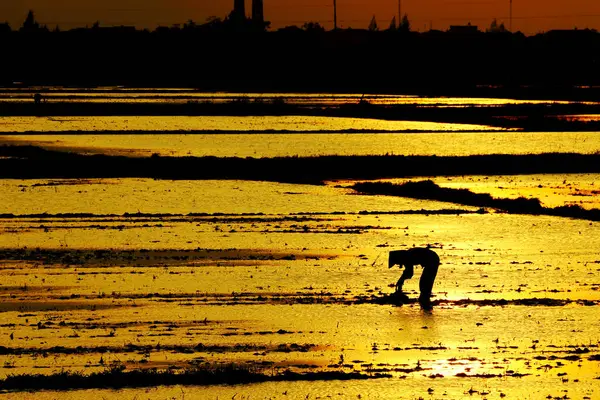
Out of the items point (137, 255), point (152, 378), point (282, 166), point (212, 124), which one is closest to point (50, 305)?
point (152, 378)

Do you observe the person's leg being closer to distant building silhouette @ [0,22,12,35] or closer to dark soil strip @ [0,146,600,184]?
dark soil strip @ [0,146,600,184]

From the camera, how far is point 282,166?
33.0 metres

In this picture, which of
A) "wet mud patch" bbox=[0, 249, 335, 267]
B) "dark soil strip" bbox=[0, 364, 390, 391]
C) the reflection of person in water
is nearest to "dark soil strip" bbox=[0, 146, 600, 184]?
"wet mud patch" bbox=[0, 249, 335, 267]

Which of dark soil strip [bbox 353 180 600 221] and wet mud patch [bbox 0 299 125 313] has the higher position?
wet mud patch [bbox 0 299 125 313]

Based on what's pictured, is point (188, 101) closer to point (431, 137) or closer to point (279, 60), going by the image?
point (431, 137)

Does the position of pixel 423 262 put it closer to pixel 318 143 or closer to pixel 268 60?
pixel 318 143

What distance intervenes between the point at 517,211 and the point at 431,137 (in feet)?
69.8

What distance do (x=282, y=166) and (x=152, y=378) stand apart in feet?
72.0

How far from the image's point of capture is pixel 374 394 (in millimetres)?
10828

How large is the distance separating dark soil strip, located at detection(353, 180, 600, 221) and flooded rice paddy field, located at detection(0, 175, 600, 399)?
0.79m

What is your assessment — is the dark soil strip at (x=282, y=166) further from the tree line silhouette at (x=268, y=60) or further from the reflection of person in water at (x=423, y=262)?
the tree line silhouette at (x=268, y=60)

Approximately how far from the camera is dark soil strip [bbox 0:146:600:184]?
3130 cm

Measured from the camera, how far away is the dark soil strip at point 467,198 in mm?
23844

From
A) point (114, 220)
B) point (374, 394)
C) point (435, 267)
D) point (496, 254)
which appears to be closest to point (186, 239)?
point (114, 220)
